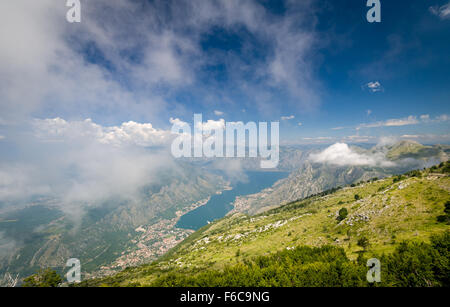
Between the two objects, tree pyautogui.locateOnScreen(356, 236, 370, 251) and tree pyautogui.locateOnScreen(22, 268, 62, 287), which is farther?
tree pyautogui.locateOnScreen(22, 268, 62, 287)

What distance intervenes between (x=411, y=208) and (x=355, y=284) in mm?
27197

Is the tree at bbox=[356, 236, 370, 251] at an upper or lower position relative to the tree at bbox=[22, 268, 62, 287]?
upper

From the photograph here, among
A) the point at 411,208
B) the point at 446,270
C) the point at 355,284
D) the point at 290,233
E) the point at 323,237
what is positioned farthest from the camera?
the point at 290,233

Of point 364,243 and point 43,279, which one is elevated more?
point 364,243

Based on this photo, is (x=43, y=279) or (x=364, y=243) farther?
(x=43, y=279)

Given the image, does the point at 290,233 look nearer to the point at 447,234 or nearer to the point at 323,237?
the point at 323,237

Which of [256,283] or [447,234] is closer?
[447,234]

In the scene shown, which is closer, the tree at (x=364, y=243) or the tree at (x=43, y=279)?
the tree at (x=364, y=243)

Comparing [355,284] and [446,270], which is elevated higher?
[446,270]

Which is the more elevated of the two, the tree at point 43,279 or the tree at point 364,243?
the tree at point 364,243
